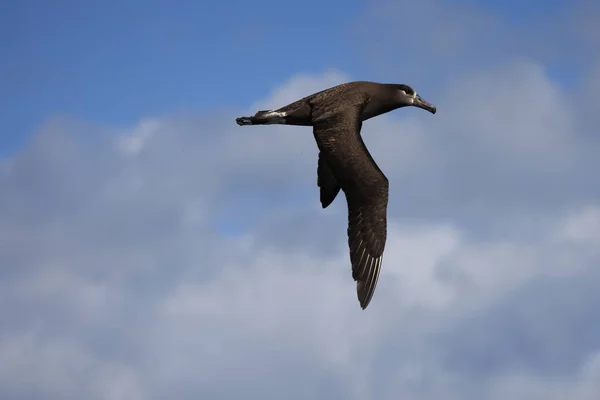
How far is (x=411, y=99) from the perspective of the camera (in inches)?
1228

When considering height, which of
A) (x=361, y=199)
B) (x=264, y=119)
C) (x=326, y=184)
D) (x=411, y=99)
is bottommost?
(x=361, y=199)

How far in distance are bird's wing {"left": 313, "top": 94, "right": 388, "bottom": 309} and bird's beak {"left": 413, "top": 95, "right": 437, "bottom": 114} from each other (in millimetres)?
3251

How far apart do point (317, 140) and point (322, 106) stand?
0.93 m

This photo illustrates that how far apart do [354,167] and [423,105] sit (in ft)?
13.3

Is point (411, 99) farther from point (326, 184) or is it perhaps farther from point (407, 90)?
point (326, 184)

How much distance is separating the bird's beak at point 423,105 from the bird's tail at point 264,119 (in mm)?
3255

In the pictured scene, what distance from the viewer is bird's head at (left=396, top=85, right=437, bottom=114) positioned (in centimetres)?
3092

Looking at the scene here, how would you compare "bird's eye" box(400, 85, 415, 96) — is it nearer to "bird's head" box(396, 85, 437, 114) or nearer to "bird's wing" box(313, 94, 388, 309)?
"bird's head" box(396, 85, 437, 114)

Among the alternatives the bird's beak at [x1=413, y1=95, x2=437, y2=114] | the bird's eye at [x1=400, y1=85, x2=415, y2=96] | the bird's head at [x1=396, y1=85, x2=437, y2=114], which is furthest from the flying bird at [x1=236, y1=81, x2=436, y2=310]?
the bird's beak at [x1=413, y1=95, x2=437, y2=114]

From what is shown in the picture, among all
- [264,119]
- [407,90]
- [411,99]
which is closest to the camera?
[264,119]

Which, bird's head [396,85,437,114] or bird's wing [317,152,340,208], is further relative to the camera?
bird's wing [317,152,340,208]

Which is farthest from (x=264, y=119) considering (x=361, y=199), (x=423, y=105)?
(x=423, y=105)

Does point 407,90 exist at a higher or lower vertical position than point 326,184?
higher

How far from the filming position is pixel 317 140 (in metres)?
28.6
